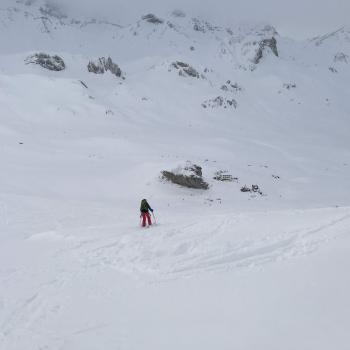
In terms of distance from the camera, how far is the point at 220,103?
2516 inches

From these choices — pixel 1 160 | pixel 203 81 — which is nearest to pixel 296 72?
pixel 203 81

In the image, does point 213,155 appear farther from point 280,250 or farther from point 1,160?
point 280,250

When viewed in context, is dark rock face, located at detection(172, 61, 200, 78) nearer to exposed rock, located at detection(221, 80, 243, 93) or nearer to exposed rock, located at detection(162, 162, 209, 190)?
exposed rock, located at detection(221, 80, 243, 93)

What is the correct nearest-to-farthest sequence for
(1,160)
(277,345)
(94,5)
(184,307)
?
(277,345)
(184,307)
(1,160)
(94,5)

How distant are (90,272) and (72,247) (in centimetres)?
286

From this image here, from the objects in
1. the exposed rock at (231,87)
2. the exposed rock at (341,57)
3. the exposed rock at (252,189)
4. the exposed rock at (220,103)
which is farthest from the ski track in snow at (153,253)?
the exposed rock at (341,57)

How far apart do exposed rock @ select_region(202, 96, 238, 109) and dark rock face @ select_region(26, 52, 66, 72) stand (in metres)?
20.4

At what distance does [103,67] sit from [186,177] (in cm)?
4196

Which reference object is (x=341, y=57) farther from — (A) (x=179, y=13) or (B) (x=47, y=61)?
(B) (x=47, y=61)

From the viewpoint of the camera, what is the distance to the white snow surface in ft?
31.9

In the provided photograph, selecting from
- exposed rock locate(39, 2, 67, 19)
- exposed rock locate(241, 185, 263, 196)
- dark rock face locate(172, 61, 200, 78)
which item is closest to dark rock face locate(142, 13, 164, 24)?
exposed rock locate(39, 2, 67, 19)

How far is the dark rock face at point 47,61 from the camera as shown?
6150cm

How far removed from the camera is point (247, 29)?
12938 cm

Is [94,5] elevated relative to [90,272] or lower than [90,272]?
elevated
